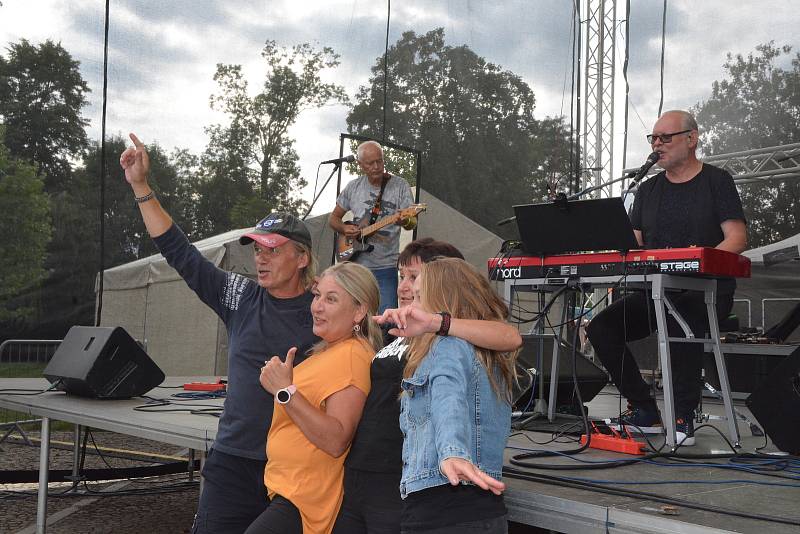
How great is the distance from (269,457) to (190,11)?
8541 millimetres

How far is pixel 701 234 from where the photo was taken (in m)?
3.71

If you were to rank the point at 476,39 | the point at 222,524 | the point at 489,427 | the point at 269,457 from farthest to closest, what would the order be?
the point at 476,39
the point at 222,524
the point at 269,457
the point at 489,427

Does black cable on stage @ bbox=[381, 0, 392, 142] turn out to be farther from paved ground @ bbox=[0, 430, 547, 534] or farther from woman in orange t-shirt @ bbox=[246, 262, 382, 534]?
woman in orange t-shirt @ bbox=[246, 262, 382, 534]

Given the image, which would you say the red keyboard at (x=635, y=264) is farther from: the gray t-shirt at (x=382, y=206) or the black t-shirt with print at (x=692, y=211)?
the gray t-shirt at (x=382, y=206)

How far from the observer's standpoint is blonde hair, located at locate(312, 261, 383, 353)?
266cm

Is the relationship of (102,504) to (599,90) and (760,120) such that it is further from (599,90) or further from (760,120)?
(760,120)

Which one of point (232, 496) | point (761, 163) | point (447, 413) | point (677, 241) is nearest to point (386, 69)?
point (761, 163)

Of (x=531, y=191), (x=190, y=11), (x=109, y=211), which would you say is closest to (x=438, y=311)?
(x=109, y=211)

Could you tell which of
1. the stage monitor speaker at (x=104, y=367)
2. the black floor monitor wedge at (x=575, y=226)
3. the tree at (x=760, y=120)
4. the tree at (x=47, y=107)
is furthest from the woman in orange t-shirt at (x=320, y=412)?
the tree at (x=760, y=120)

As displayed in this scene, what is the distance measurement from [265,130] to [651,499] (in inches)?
364

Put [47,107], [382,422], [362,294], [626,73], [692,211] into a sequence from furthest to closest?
1. [626,73]
2. [47,107]
3. [692,211]
4. [362,294]
5. [382,422]

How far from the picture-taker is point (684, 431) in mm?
3488

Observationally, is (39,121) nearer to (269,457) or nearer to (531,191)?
(531,191)

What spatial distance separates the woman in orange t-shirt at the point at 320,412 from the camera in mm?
2342
